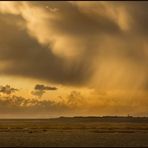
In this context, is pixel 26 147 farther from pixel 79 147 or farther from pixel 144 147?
pixel 144 147

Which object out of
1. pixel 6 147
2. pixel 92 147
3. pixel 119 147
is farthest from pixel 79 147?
pixel 6 147

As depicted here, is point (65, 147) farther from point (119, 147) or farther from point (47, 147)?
point (119, 147)

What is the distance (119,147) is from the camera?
203 ft

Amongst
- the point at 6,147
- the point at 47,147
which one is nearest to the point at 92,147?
the point at 47,147

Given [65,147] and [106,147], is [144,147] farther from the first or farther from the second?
[65,147]

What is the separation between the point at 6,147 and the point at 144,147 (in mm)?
19221

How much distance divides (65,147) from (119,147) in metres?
7.72

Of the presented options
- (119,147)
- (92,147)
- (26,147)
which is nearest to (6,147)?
(26,147)

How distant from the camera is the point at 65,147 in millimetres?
62062

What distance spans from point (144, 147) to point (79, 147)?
9.10 metres

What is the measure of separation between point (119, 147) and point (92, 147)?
3854 millimetres

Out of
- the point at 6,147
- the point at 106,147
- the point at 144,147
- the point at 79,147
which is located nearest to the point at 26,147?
the point at 6,147

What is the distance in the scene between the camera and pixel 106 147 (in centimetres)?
6194

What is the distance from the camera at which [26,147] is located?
60.7m
